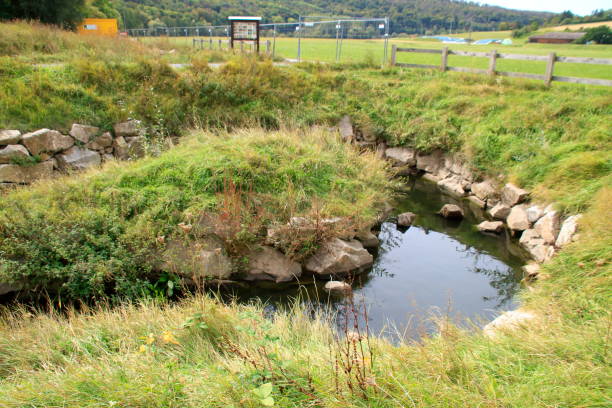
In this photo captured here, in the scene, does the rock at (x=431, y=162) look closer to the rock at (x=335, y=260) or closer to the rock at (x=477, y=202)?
the rock at (x=477, y=202)

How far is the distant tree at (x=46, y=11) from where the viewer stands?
63.1 ft

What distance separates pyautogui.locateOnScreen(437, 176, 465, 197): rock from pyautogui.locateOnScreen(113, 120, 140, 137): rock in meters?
7.90

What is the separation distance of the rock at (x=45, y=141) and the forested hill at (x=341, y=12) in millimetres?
41984

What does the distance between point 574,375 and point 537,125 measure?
9470 millimetres

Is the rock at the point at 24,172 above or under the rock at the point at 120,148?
under

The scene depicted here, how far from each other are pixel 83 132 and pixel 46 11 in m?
13.6

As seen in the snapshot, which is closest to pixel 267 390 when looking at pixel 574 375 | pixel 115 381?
pixel 115 381

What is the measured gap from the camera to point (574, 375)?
294 cm

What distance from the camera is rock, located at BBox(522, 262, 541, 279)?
720 centimetres

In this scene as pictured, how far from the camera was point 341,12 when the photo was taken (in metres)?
75.6

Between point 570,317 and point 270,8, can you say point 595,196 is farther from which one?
point 270,8

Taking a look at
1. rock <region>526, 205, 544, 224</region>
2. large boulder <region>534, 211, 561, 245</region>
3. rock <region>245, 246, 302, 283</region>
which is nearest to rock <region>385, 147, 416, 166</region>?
rock <region>526, 205, 544, 224</region>

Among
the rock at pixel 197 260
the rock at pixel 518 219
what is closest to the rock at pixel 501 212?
the rock at pixel 518 219

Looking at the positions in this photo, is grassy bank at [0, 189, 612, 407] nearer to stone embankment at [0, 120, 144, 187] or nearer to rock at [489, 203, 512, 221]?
rock at [489, 203, 512, 221]
